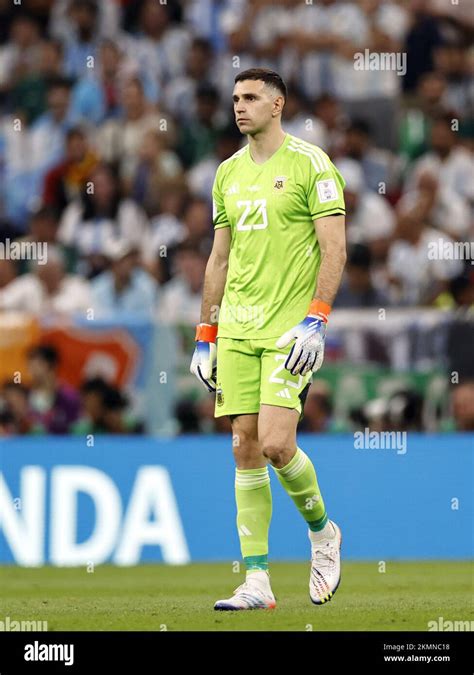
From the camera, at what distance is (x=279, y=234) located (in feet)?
28.7

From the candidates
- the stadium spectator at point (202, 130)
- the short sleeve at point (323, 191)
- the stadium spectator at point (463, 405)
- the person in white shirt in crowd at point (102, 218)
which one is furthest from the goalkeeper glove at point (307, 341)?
the stadium spectator at point (202, 130)

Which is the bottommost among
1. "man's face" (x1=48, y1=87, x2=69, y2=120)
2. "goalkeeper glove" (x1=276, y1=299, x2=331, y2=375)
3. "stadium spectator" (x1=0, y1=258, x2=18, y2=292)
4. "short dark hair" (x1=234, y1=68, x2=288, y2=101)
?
"goalkeeper glove" (x1=276, y1=299, x2=331, y2=375)

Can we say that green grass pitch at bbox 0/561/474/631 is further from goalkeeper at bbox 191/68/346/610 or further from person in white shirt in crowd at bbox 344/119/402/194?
person in white shirt in crowd at bbox 344/119/402/194

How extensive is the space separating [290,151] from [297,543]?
15.5 ft

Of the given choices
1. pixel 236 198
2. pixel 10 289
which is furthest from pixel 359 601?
pixel 10 289

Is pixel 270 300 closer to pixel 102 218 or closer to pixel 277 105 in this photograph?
pixel 277 105

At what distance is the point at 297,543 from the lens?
12.7 metres

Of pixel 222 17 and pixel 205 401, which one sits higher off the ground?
pixel 222 17

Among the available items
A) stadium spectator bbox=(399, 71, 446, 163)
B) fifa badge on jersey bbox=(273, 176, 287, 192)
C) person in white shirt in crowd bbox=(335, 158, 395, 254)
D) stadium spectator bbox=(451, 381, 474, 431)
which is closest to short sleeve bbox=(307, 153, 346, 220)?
fifa badge on jersey bbox=(273, 176, 287, 192)

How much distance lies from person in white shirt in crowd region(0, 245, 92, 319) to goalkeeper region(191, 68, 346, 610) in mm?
6487

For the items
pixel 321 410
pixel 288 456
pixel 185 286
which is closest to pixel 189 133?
pixel 185 286

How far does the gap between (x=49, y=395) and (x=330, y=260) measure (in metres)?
5.78

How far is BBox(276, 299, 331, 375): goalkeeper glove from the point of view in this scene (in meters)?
8.40
